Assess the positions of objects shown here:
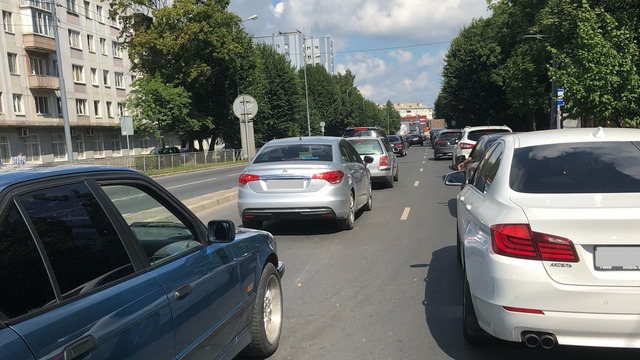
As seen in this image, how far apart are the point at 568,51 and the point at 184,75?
33336 mm

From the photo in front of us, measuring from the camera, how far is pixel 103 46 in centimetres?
5494

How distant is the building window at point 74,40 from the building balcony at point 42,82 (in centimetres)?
635

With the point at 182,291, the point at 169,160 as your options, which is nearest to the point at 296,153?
the point at 182,291

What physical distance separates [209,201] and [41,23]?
3957cm

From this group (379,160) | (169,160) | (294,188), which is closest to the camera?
(294,188)

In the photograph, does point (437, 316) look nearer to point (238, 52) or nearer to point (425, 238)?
point (425, 238)

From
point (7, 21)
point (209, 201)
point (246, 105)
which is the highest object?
point (7, 21)

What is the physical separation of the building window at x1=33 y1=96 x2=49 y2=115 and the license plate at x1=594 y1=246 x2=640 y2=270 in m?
48.0

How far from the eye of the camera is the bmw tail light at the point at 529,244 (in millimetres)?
3201

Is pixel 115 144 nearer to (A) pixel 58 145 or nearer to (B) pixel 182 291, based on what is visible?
(A) pixel 58 145

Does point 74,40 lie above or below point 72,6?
below

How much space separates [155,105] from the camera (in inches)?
1578

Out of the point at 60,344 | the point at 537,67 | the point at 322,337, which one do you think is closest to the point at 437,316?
the point at 322,337

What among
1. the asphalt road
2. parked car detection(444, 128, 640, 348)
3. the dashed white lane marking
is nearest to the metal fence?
the dashed white lane marking
